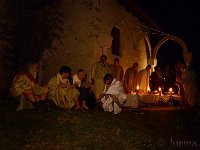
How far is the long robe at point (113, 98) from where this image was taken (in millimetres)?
9023

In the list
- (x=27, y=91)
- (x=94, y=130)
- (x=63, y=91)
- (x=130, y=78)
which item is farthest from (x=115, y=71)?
(x=94, y=130)

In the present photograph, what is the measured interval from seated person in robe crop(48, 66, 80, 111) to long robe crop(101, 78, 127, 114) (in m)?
0.82

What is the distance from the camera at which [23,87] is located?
27.4 ft

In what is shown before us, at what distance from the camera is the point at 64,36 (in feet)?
39.2

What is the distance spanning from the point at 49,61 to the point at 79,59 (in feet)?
4.61

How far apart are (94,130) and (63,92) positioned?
2.21m

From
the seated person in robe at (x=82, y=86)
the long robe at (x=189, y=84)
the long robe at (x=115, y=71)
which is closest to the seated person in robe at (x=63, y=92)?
the seated person in robe at (x=82, y=86)

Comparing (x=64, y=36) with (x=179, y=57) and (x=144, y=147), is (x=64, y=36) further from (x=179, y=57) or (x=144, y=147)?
(x=179, y=57)

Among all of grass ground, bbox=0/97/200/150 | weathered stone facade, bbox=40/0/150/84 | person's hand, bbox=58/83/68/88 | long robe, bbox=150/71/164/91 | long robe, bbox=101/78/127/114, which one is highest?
weathered stone facade, bbox=40/0/150/84

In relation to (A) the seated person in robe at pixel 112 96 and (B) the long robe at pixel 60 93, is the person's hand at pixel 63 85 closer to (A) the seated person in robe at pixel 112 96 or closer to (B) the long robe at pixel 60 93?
(B) the long robe at pixel 60 93

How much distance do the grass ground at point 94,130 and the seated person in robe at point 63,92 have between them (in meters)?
0.32

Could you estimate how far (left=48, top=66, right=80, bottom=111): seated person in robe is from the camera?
8.89 meters

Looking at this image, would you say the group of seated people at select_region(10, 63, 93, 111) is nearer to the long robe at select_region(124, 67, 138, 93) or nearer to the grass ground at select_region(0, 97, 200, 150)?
the grass ground at select_region(0, 97, 200, 150)

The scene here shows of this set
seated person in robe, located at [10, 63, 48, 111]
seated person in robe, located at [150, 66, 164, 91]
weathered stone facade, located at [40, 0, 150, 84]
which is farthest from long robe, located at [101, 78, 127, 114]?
seated person in robe, located at [150, 66, 164, 91]
